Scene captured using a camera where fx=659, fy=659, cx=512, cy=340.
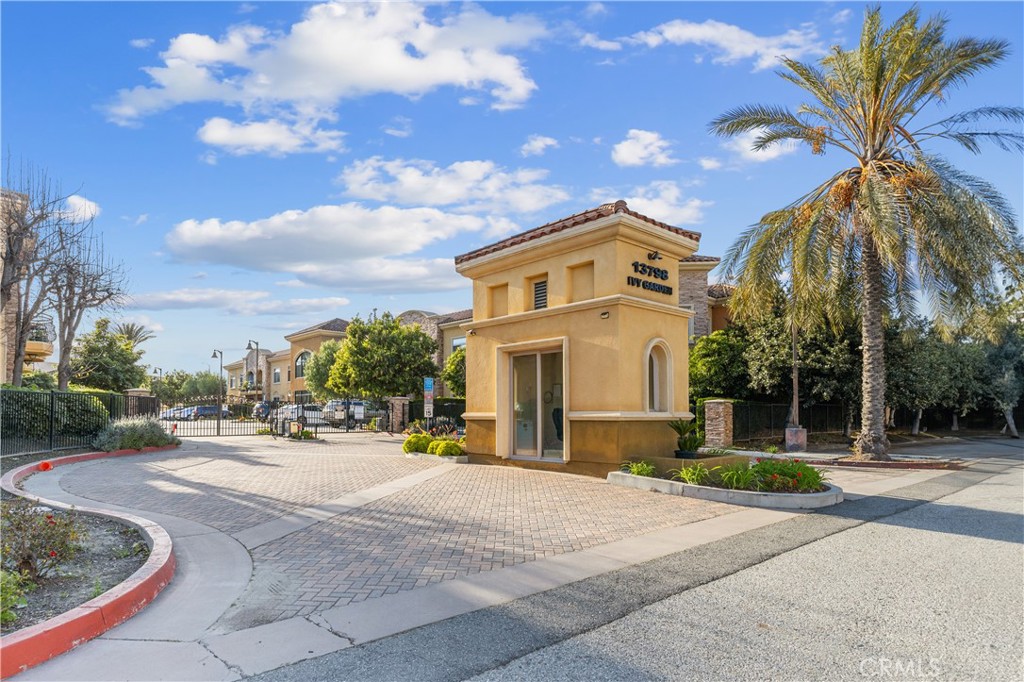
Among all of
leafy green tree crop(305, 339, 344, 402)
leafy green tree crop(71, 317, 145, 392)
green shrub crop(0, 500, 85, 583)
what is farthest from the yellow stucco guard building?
leafy green tree crop(71, 317, 145, 392)

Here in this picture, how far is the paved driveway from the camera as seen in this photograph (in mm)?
6044

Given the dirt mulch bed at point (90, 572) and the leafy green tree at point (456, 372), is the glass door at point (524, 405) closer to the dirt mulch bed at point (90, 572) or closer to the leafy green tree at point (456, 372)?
the dirt mulch bed at point (90, 572)

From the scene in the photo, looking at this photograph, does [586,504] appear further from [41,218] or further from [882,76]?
[41,218]

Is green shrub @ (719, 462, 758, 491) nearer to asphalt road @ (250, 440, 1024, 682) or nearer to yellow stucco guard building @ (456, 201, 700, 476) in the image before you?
yellow stucco guard building @ (456, 201, 700, 476)

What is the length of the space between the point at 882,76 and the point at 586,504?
48.0ft

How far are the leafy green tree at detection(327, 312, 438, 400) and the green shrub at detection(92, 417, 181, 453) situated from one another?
46.0ft

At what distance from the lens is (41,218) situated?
20.6m

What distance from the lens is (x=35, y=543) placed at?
5.80m

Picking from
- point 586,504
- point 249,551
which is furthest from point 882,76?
point 249,551

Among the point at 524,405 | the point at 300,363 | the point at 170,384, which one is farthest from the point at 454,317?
the point at 170,384

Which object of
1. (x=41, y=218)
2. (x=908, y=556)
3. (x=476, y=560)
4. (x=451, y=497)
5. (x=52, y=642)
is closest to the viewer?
(x=52, y=642)

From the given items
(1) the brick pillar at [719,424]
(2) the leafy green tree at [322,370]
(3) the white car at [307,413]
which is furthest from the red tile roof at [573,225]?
(2) the leafy green tree at [322,370]

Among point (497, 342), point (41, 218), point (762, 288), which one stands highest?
point (41, 218)

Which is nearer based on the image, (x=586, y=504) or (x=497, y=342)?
(x=586, y=504)
